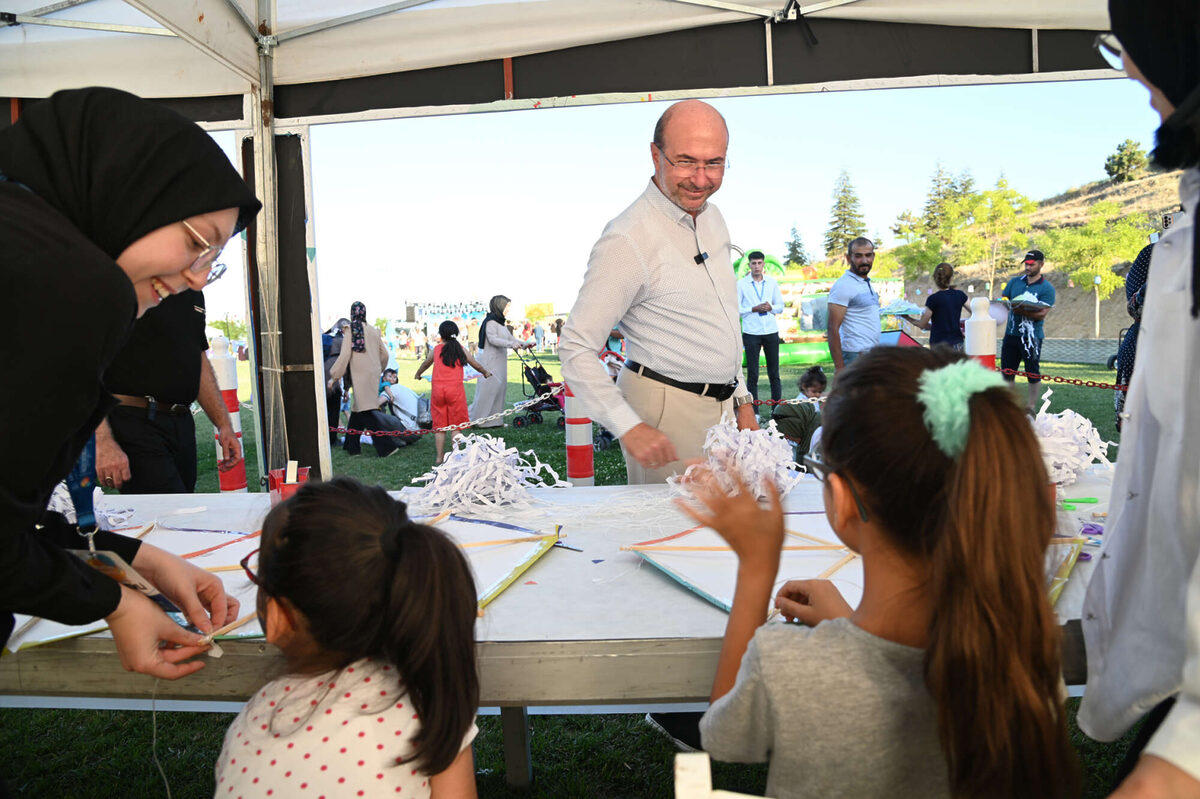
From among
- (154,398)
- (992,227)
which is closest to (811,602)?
(154,398)

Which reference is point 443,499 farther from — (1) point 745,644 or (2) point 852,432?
(2) point 852,432

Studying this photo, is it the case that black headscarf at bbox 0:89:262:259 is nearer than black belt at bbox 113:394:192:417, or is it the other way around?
black headscarf at bbox 0:89:262:259

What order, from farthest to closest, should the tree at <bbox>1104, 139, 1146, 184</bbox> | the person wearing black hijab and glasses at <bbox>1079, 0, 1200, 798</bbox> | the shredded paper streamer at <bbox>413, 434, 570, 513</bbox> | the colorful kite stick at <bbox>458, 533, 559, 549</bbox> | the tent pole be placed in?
the tree at <bbox>1104, 139, 1146, 184</bbox> → the tent pole → the shredded paper streamer at <bbox>413, 434, 570, 513</bbox> → the colorful kite stick at <bbox>458, 533, 559, 549</bbox> → the person wearing black hijab and glasses at <bbox>1079, 0, 1200, 798</bbox>

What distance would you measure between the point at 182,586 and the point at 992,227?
4362 centimetres

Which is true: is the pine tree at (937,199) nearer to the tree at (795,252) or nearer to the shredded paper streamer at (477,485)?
the tree at (795,252)

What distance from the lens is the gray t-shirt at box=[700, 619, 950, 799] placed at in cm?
112

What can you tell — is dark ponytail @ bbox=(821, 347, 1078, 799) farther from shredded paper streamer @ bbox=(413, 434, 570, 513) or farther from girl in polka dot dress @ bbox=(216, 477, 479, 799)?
shredded paper streamer @ bbox=(413, 434, 570, 513)

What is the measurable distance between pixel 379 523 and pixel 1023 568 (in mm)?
879

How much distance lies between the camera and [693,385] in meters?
2.99

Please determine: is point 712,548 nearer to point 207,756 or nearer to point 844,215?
point 207,756

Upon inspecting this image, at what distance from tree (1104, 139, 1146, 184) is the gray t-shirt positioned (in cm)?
5461

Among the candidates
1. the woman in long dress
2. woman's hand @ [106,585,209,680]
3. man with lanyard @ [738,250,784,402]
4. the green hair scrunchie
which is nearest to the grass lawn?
woman's hand @ [106,585,209,680]

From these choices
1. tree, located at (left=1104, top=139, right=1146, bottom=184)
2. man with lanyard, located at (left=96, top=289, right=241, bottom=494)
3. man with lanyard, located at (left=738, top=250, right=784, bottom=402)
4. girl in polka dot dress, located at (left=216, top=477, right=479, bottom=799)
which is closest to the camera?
girl in polka dot dress, located at (left=216, top=477, right=479, bottom=799)

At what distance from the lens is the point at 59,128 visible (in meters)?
1.16
